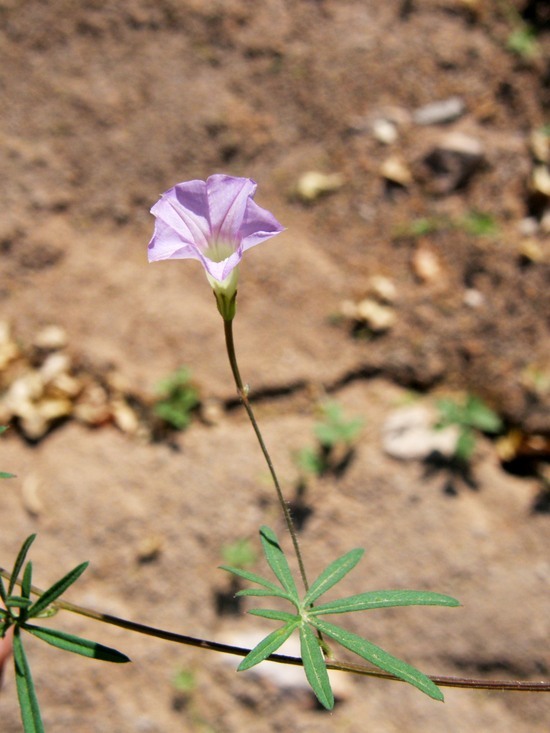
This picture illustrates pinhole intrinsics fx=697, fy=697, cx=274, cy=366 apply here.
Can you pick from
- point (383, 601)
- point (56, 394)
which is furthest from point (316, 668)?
point (56, 394)

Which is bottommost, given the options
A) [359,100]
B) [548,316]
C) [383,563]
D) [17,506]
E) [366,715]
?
[366,715]

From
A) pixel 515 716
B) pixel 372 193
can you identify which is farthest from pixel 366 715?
pixel 372 193

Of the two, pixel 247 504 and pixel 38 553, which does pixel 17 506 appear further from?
pixel 247 504

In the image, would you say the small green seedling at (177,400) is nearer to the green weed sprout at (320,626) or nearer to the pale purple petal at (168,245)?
the green weed sprout at (320,626)

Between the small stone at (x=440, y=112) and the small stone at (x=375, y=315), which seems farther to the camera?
the small stone at (x=440, y=112)

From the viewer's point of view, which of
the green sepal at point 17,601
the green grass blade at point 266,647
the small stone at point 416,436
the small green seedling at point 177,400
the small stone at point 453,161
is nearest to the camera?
the green grass blade at point 266,647

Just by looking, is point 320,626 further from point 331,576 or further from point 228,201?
point 228,201

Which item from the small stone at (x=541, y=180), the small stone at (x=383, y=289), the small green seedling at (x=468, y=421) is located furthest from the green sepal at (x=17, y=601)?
the small stone at (x=541, y=180)
